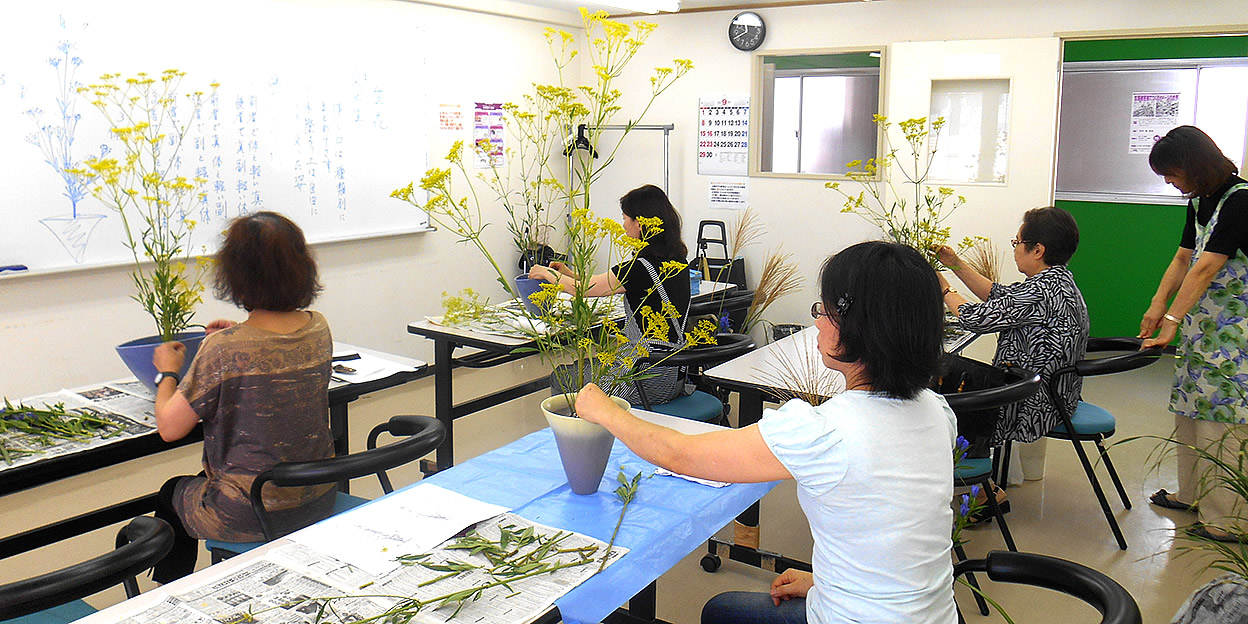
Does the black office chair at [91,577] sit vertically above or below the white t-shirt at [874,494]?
below

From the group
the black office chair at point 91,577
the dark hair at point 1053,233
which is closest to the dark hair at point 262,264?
the black office chair at point 91,577

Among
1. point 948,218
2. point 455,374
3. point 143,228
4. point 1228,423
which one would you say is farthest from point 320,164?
point 1228,423

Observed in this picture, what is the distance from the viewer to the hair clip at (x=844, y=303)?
1.54 m

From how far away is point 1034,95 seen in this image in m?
5.30

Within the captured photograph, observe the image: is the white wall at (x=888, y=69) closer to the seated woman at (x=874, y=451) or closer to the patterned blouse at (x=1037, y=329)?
the patterned blouse at (x=1037, y=329)

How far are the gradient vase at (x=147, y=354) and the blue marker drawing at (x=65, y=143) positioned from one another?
5.55ft

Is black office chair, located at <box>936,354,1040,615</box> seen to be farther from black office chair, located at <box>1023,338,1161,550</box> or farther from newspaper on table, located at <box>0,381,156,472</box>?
newspaper on table, located at <box>0,381,156,472</box>

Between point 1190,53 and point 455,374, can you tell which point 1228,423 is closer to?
point 1190,53

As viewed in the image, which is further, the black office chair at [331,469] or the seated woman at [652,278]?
the seated woman at [652,278]

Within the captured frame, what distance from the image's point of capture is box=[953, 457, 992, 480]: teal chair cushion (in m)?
2.95

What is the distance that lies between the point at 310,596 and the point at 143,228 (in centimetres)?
343

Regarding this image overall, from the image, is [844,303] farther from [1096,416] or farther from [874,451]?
[1096,416]

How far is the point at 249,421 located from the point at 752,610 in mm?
1264

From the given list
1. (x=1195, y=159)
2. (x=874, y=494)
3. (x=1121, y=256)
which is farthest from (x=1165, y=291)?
(x=1121, y=256)
